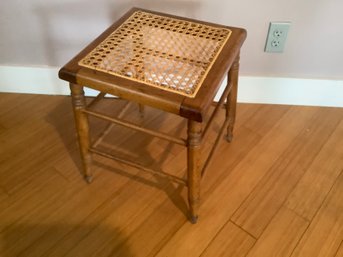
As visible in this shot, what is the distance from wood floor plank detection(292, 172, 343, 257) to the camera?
92 centimetres

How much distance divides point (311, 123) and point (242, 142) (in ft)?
0.88

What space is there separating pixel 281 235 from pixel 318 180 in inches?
9.3

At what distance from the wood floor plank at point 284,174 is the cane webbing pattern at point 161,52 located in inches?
16.8

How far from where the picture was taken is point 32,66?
51.5 inches

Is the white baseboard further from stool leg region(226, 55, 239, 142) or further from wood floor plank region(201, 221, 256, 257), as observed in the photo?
wood floor plank region(201, 221, 256, 257)

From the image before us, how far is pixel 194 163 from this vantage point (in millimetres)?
828

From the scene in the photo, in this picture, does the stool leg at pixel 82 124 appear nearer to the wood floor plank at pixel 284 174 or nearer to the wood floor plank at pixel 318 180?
the wood floor plank at pixel 284 174

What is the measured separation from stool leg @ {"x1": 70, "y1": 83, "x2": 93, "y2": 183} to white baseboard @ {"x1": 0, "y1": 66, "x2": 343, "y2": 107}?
1.34 feet

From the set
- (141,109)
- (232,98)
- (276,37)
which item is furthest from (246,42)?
(141,109)

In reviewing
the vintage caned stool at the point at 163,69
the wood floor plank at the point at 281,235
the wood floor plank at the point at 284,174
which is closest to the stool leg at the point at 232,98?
the vintage caned stool at the point at 163,69

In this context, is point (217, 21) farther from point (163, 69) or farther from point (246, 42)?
point (163, 69)

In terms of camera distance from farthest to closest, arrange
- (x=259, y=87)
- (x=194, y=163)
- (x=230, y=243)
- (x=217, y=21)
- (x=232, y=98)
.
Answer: (x=259, y=87) → (x=217, y=21) → (x=232, y=98) → (x=230, y=243) → (x=194, y=163)

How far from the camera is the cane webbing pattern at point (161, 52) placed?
2.63 ft

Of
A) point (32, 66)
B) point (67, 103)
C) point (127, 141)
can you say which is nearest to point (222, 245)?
point (127, 141)
